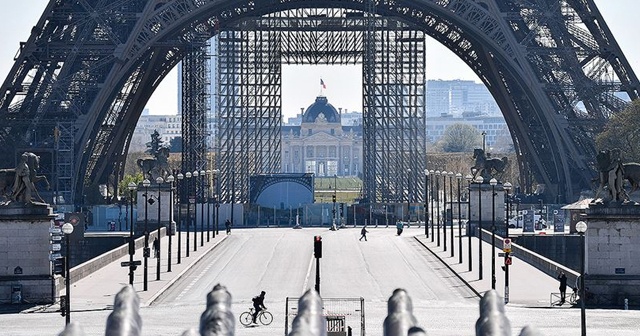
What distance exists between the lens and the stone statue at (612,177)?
58.1 meters

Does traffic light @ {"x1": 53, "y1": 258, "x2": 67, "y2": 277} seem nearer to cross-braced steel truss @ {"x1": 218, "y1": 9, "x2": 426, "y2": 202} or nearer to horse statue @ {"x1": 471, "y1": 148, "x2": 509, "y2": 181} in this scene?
horse statue @ {"x1": 471, "y1": 148, "x2": 509, "y2": 181}

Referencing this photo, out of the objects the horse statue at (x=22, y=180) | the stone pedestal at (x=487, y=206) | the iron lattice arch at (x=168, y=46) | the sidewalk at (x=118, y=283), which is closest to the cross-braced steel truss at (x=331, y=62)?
the iron lattice arch at (x=168, y=46)

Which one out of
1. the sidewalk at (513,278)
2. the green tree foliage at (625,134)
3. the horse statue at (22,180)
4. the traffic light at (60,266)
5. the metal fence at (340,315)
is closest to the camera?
the metal fence at (340,315)

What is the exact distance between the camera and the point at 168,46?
346 ft

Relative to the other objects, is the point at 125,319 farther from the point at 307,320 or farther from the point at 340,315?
the point at 340,315

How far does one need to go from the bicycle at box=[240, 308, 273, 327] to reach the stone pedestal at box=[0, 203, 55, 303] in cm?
926

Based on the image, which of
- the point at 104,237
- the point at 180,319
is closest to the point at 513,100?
the point at 104,237

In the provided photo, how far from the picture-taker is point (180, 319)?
5022cm

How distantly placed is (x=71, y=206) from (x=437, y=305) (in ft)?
159

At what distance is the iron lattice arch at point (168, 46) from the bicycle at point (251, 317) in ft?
170

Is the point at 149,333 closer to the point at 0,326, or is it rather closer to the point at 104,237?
the point at 0,326

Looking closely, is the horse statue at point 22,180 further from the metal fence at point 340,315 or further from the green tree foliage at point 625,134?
the green tree foliage at point 625,134

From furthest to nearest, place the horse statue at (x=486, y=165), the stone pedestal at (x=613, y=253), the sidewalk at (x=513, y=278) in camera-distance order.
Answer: the horse statue at (x=486, y=165), the sidewalk at (x=513, y=278), the stone pedestal at (x=613, y=253)

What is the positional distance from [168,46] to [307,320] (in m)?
85.1
